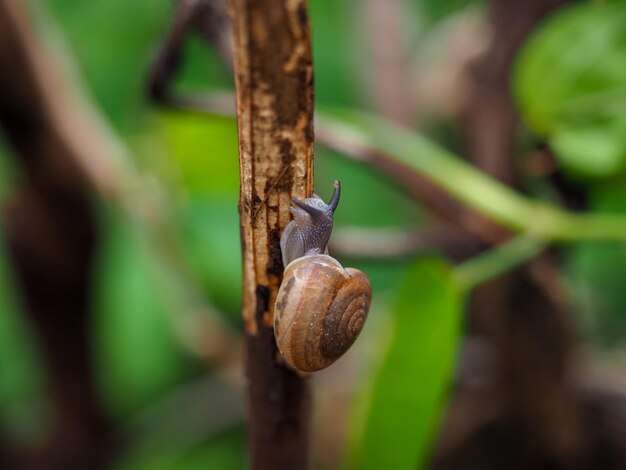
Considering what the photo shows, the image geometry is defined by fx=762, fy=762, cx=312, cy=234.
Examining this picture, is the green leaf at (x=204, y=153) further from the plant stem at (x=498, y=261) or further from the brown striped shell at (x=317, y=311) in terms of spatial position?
the brown striped shell at (x=317, y=311)

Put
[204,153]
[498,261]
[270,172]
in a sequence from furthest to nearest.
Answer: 1. [204,153]
2. [498,261]
3. [270,172]

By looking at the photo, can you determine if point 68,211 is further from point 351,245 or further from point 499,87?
point 499,87

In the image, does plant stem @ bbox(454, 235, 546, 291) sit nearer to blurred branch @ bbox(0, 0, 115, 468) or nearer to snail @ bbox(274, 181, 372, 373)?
snail @ bbox(274, 181, 372, 373)

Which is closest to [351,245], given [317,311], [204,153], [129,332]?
[204,153]

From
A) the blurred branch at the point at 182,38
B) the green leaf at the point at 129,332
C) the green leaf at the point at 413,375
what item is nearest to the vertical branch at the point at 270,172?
the green leaf at the point at 413,375

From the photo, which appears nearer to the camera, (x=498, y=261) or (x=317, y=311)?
(x=317, y=311)
